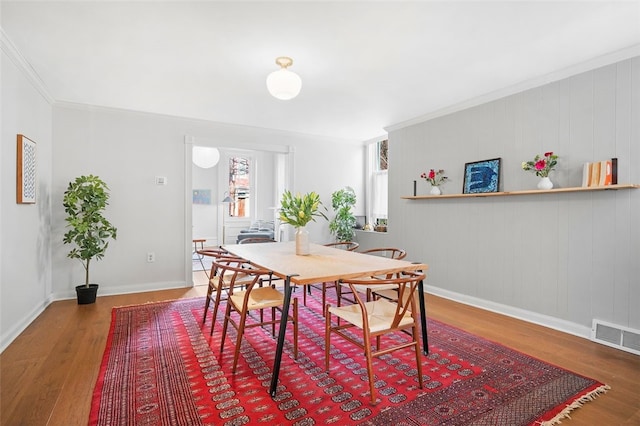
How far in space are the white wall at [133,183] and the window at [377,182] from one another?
2549 mm

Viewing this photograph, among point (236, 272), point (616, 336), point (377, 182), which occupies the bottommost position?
point (616, 336)

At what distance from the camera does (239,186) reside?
913 centimetres

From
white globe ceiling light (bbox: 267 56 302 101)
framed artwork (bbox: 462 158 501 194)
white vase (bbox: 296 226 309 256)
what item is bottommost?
white vase (bbox: 296 226 309 256)

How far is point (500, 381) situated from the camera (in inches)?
88.0

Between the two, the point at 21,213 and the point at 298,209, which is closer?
the point at 298,209

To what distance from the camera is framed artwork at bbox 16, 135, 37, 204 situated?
2988 millimetres

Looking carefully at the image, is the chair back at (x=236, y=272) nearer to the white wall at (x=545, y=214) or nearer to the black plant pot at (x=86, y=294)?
the black plant pot at (x=86, y=294)

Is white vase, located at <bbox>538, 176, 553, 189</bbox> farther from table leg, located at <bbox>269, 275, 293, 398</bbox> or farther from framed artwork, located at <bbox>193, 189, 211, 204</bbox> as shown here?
framed artwork, located at <bbox>193, 189, 211, 204</bbox>

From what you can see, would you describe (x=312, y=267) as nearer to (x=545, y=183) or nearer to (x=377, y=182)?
(x=545, y=183)

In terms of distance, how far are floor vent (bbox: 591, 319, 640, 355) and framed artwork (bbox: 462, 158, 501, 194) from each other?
1.58 metres

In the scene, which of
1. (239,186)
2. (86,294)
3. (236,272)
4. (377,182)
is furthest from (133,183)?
(239,186)

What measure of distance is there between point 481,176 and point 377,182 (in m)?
2.52

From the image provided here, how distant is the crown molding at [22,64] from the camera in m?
2.61

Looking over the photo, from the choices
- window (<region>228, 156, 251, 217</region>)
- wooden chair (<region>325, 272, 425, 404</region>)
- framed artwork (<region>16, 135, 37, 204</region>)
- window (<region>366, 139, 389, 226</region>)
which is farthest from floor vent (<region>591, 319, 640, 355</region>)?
window (<region>228, 156, 251, 217</region>)
